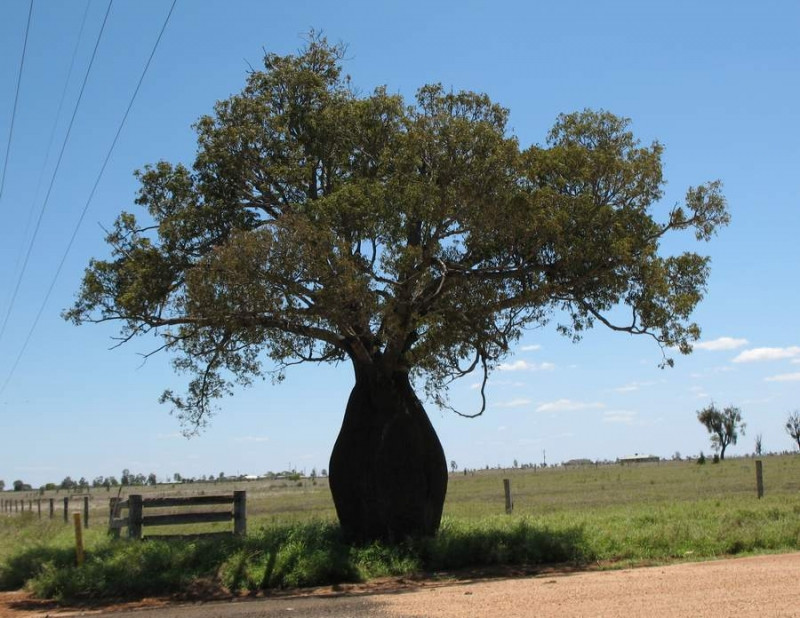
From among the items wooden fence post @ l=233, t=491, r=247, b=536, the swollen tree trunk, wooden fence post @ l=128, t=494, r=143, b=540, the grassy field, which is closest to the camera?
the grassy field

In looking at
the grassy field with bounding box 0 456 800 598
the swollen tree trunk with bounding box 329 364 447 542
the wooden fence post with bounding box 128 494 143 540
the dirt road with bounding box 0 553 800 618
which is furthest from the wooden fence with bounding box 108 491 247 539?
the dirt road with bounding box 0 553 800 618

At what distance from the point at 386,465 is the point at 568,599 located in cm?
607

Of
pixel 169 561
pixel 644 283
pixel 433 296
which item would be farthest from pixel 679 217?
pixel 169 561

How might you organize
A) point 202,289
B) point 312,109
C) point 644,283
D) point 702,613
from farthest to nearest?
point 312,109, point 644,283, point 202,289, point 702,613

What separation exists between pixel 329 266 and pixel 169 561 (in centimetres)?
575

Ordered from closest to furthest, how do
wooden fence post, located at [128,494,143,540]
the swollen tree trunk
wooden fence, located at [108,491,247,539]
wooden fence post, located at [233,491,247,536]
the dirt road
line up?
the dirt road
the swollen tree trunk
wooden fence, located at [108,491,247,539]
wooden fence post, located at [128,494,143,540]
wooden fence post, located at [233,491,247,536]

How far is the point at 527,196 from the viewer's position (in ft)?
51.7

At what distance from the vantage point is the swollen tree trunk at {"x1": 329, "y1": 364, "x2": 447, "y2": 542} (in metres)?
16.8

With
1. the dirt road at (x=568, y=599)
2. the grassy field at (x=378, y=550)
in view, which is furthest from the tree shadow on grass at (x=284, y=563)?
the dirt road at (x=568, y=599)

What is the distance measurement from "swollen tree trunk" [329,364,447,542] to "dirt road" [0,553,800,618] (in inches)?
107

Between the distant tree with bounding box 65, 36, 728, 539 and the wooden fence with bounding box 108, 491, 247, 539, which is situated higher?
the distant tree with bounding box 65, 36, 728, 539

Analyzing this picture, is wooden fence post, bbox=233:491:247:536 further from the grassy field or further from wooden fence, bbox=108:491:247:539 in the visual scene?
the grassy field

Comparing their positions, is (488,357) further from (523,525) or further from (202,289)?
(202,289)

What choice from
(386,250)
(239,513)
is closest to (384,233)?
(386,250)
